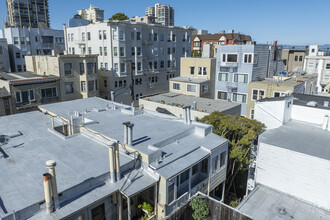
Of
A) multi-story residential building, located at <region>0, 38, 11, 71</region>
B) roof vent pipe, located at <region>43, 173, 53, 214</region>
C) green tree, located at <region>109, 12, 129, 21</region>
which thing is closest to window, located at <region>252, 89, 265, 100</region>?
roof vent pipe, located at <region>43, 173, 53, 214</region>

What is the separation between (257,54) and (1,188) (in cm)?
3824

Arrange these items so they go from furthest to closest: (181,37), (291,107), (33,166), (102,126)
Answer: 1. (181,37)
2. (291,107)
3. (102,126)
4. (33,166)

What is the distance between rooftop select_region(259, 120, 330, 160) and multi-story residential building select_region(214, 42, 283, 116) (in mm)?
16411

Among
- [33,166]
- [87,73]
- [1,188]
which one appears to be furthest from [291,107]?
[87,73]

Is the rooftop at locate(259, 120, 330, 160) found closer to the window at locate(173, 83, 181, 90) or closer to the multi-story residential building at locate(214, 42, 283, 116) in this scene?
the multi-story residential building at locate(214, 42, 283, 116)

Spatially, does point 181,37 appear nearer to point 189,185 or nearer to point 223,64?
point 223,64

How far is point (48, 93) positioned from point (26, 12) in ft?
369

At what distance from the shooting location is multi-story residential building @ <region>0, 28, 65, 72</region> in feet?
206

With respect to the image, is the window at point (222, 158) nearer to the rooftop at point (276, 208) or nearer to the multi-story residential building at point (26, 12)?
the rooftop at point (276, 208)

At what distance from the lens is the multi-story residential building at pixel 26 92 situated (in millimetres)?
32750

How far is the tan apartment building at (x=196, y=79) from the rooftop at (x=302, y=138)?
1867cm

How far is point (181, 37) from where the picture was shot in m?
58.9

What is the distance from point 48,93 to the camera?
37.4m

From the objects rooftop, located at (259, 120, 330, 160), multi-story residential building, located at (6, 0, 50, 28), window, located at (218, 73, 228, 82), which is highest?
multi-story residential building, located at (6, 0, 50, 28)
